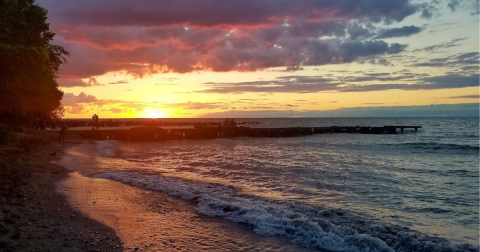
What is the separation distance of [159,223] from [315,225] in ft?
13.2

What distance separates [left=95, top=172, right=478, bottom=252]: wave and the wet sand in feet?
1.42

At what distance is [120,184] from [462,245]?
11832 mm

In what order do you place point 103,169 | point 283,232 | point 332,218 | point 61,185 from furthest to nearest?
point 103,169 < point 61,185 < point 332,218 < point 283,232

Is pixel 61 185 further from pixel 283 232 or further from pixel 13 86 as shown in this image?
pixel 283 232

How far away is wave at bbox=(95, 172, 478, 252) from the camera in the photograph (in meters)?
7.81

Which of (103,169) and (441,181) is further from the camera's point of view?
(103,169)

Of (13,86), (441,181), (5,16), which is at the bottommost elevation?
(441,181)

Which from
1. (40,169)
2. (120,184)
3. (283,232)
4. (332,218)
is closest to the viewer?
(283,232)

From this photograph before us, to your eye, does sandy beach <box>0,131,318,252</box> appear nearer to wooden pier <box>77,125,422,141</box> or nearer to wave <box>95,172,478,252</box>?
wave <box>95,172,478,252</box>

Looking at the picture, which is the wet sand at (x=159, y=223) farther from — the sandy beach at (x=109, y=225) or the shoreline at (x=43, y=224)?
the shoreline at (x=43, y=224)

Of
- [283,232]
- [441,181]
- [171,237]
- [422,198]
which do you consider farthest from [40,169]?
[441,181]

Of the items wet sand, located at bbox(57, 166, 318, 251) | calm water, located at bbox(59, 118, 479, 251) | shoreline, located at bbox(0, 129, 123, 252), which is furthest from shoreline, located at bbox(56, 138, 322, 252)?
calm water, located at bbox(59, 118, 479, 251)

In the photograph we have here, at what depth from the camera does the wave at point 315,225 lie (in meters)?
7.81

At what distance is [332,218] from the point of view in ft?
32.0
